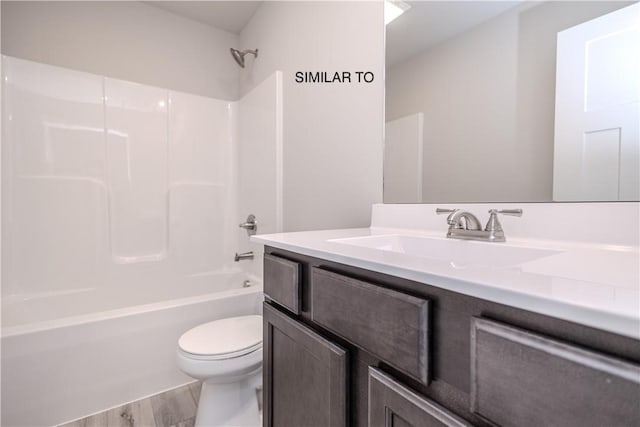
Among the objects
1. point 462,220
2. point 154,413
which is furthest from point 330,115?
point 154,413

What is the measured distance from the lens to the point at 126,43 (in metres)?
1.96

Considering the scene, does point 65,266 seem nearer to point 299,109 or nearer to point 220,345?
point 220,345

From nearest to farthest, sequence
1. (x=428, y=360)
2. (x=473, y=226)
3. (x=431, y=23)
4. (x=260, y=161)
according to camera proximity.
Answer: (x=428, y=360), (x=473, y=226), (x=431, y=23), (x=260, y=161)

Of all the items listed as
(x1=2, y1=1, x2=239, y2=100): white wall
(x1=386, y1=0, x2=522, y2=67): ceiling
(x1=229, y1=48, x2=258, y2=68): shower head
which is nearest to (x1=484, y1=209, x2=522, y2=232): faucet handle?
(x1=386, y1=0, x2=522, y2=67): ceiling

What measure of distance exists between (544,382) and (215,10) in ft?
8.36

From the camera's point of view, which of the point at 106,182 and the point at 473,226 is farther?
the point at 106,182

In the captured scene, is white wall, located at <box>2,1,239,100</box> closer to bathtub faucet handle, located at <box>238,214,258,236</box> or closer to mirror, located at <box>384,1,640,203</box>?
bathtub faucet handle, located at <box>238,214,258,236</box>

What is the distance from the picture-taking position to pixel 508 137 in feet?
2.98

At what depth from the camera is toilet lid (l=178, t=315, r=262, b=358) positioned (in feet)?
3.80

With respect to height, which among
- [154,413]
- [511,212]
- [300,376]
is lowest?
[154,413]

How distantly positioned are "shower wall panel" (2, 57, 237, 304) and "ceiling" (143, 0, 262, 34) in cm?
57

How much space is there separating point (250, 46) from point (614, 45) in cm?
207

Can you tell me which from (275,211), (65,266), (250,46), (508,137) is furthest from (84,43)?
(508,137)

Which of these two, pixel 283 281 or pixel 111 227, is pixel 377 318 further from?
pixel 111 227
